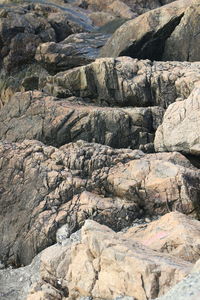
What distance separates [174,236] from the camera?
2064 cm

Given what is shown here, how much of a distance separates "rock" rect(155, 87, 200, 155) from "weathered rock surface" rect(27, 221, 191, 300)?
50.9ft

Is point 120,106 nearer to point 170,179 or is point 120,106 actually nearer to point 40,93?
point 40,93

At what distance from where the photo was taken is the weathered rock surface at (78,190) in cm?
2742

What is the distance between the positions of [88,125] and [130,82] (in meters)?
7.22

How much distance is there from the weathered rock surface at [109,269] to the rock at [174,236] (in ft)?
7.28

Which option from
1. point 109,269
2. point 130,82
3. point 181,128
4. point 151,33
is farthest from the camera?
point 151,33

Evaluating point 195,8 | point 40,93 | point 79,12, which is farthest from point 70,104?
point 79,12

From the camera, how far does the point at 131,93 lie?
4000cm

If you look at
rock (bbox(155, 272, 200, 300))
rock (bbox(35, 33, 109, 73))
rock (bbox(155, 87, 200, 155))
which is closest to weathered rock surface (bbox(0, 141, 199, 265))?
rock (bbox(155, 87, 200, 155))

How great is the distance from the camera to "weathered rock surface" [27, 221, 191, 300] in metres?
15.7

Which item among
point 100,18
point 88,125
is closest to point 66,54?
point 88,125

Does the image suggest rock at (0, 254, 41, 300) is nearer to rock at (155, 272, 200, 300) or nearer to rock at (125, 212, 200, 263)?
rock at (125, 212, 200, 263)

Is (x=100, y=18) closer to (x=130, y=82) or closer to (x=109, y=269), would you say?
(x=130, y=82)

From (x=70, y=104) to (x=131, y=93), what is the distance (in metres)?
6.46
